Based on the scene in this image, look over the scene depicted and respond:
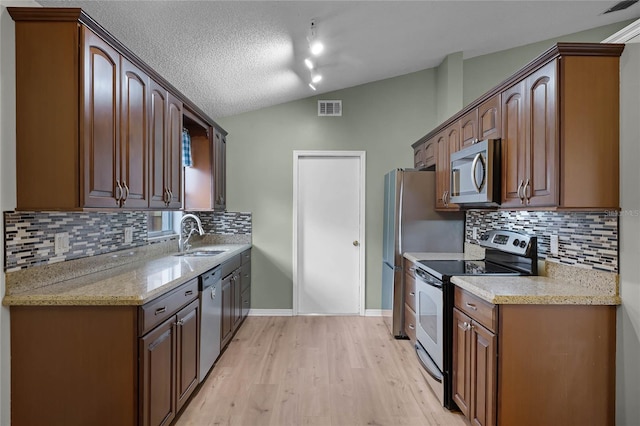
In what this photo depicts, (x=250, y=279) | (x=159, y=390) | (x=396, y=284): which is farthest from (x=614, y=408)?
(x=250, y=279)

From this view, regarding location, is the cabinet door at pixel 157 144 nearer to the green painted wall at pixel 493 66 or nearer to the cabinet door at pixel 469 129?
the cabinet door at pixel 469 129

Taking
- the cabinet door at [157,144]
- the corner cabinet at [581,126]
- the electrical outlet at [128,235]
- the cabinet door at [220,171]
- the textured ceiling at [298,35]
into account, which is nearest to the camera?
the corner cabinet at [581,126]

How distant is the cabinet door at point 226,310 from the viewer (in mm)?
3102

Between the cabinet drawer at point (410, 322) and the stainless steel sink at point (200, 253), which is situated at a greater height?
the stainless steel sink at point (200, 253)

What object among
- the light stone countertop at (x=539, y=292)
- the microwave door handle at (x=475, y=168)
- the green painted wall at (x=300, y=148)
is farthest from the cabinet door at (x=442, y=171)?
the light stone countertop at (x=539, y=292)

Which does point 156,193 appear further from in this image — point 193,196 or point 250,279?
point 250,279

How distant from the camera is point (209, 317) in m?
2.71

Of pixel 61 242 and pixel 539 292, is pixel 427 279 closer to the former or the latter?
pixel 539 292

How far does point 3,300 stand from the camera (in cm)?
160

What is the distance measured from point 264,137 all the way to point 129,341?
120 inches

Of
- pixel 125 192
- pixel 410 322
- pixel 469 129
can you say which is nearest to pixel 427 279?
pixel 410 322

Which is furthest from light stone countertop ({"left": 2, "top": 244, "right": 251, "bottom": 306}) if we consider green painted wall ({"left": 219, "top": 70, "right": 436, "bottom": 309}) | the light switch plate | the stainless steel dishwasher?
the light switch plate

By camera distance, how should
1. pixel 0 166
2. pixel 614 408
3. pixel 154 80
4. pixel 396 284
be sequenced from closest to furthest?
1. pixel 0 166
2. pixel 614 408
3. pixel 154 80
4. pixel 396 284

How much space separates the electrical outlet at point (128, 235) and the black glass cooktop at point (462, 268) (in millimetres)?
2304
